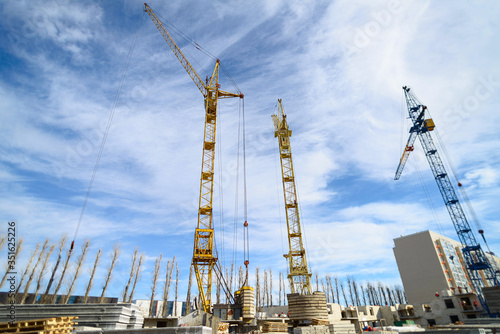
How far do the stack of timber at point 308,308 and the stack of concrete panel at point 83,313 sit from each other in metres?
19.4

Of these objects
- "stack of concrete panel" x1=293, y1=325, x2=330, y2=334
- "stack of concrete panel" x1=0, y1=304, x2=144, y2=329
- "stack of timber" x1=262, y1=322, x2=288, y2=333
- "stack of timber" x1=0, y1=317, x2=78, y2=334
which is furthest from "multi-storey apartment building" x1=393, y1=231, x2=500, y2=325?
"stack of timber" x1=0, y1=317, x2=78, y2=334

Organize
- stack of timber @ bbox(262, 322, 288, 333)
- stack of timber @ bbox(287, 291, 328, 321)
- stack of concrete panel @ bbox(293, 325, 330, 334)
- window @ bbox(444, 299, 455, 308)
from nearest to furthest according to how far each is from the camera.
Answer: stack of concrete panel @ bbox(293, 325, 330, 334) < stack of timber @ bbox(262, 322, 288, 333) < stack of timber @ bbox(287, 291, 328, 321) < window @ bbox(444, 299, 455, 308)

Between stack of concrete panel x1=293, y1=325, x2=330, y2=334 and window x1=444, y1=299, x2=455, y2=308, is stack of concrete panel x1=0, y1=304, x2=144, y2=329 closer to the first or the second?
stack of concrete panel x1=293, y1=325, x2=330, y2=334

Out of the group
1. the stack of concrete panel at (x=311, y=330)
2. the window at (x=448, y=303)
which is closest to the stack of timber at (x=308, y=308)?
the stack of concrete panel at (x=311, y=330)

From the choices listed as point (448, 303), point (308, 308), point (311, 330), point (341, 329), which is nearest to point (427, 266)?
point (448, 303)

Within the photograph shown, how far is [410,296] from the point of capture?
60.0 metres

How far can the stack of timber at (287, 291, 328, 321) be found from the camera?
A: 2753 cm

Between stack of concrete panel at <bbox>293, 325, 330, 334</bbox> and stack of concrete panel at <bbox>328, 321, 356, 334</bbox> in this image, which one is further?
stack of concrete panel at <bbox>328, 321, 356, 334</bbox>

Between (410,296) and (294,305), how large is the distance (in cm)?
4813

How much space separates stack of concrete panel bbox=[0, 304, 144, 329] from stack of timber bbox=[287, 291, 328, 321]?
19.4 meters

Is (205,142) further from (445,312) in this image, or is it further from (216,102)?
(445,312)

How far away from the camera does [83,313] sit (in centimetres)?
1454

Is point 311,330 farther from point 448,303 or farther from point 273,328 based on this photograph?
point 448,303

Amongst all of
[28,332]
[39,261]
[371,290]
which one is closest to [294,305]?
[28,332]
